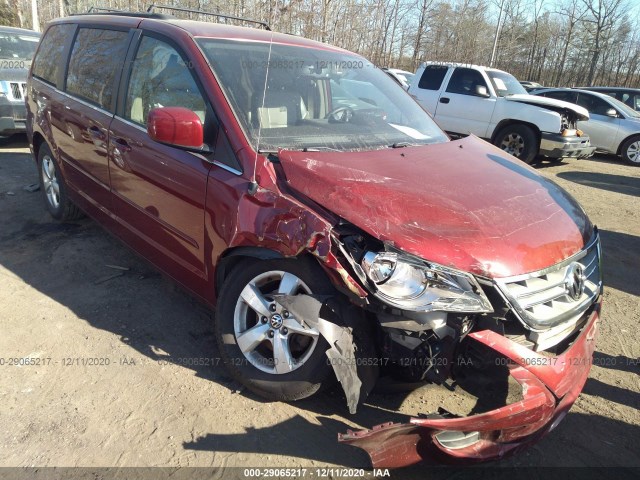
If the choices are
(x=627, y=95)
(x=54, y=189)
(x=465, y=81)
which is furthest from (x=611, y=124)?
(x=54, y=189)

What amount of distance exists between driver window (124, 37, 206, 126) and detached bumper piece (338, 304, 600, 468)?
6.46 ft

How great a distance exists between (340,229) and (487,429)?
3.44 ft

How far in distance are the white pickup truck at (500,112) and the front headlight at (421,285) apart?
779cm

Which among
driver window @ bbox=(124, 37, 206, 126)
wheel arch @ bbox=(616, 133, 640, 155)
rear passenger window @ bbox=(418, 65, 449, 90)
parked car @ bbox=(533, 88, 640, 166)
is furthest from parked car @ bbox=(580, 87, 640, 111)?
driver window @ bbox=(124, 37, 206, 126)

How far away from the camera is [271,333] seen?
8.46ft

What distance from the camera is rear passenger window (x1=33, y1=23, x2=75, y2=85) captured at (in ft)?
15.1

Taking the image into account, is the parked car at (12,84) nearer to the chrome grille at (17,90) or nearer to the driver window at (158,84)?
the chrome grille at (17,90)

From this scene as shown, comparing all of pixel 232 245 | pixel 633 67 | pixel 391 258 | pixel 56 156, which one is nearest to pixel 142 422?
pixel 232 245

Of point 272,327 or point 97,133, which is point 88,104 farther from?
point 272,327

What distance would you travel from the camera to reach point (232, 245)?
105 inches

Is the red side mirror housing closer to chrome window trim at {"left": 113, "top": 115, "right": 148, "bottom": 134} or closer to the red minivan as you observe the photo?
the red minivan

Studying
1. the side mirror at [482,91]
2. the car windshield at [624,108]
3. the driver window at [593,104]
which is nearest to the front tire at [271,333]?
the side mirror at [482,91]

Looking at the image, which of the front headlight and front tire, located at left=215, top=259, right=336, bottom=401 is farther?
front tire, located at left=215, top=259, right=336, bottom=401

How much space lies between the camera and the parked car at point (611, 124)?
11461mm
